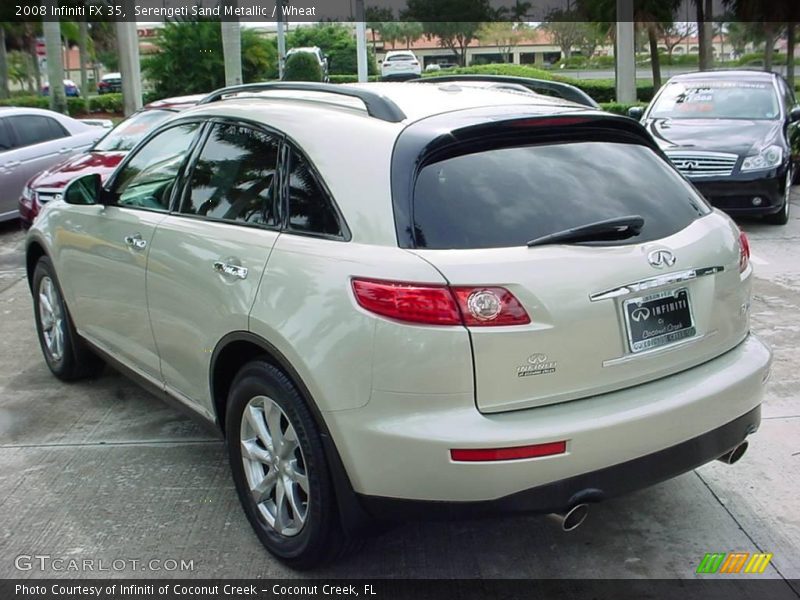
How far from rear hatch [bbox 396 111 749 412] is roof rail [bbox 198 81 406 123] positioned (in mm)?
294

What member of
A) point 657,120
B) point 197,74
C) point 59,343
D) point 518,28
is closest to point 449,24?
point 518,28

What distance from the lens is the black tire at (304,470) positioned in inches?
121

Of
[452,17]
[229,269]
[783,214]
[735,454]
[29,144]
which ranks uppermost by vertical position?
[452,17]

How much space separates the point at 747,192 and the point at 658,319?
7.07 meters

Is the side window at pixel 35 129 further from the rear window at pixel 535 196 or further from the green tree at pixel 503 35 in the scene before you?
Answer: the green tree at pixel 503 35

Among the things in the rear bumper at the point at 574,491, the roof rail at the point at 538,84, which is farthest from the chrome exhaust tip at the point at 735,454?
the roof rail at the point at 538,84

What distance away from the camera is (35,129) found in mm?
11945

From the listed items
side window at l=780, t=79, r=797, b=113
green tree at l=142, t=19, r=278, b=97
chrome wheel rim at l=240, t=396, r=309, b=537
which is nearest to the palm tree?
green tree at l=142, t=19, r=278, b=97

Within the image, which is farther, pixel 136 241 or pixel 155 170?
pixel 155 170

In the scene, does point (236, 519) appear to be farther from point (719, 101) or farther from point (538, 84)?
point (719, 101)

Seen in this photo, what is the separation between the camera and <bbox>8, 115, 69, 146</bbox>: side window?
11.7m

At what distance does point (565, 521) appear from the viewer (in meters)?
2.96

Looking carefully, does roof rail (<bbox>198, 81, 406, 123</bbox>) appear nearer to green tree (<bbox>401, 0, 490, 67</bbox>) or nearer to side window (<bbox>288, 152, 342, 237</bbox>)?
side window (<bbox>288, 152, 342, 237</bbox>)

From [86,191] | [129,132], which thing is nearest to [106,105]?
[129,132]
